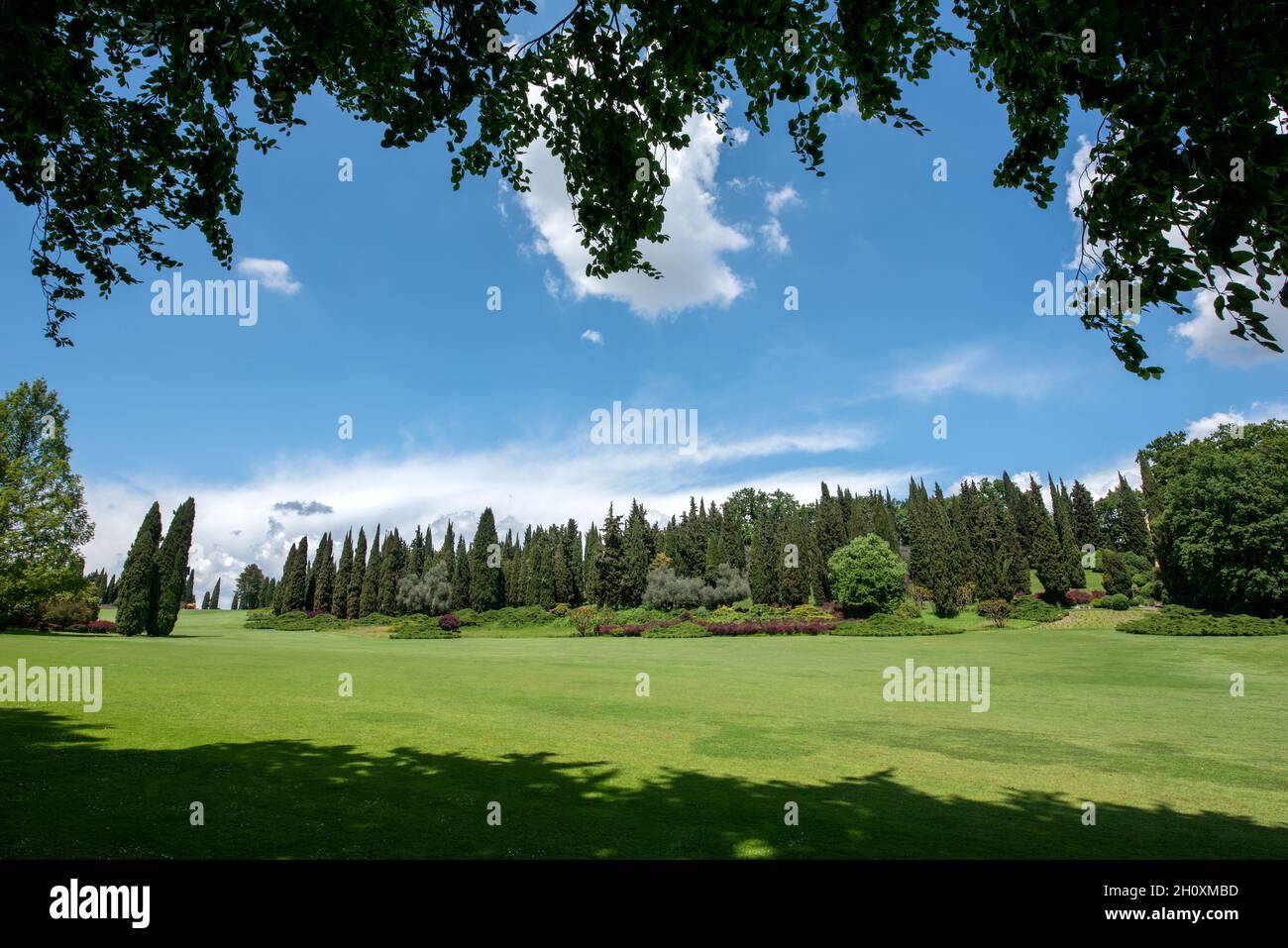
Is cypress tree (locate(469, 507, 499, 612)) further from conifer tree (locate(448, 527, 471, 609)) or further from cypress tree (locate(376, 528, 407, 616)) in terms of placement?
cypress tree (locate(376, 528, 407, 616))

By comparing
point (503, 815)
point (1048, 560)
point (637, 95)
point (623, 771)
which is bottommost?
point (1048, 560)

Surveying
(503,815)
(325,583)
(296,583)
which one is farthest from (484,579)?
(503,815)

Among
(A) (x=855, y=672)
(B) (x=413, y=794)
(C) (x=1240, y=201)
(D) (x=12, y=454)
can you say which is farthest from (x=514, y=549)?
(C) (x=1240, y=201)

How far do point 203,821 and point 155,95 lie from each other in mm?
7095

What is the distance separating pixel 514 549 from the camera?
9012cm

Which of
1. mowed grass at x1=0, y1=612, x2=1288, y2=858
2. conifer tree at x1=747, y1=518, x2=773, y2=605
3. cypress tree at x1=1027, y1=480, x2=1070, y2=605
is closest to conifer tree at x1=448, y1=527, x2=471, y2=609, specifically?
conifer tree at x1=747, y1=518, x2=773, y2=605

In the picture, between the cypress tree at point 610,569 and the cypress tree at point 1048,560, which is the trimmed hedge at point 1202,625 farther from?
the cypress tree at point 610,569

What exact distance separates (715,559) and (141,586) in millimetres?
53981

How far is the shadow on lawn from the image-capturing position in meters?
5.46

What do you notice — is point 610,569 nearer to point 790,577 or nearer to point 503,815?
point 790,577

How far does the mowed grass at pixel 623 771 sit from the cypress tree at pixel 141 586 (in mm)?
27803

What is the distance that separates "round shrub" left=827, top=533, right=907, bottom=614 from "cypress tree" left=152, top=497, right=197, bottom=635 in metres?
55.6

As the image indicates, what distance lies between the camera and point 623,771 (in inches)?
346
